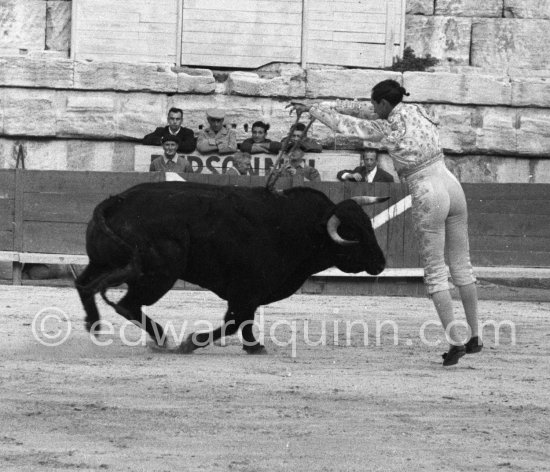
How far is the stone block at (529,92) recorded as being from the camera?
13586mm

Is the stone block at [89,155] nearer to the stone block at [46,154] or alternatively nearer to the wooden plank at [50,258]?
the stone block at [46,154]

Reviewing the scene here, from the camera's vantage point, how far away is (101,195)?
11.4 metres

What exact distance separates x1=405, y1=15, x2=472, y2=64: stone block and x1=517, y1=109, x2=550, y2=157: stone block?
89 cm

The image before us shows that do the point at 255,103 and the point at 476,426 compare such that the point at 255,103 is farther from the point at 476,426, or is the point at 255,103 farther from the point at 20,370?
the point at 476,426

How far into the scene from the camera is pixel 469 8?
13.8 m

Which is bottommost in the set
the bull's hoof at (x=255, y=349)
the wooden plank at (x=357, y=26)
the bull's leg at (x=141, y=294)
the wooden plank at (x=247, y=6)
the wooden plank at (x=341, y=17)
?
the bull's hoof at (x=255, y=349)

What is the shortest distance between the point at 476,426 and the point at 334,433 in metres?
0.58

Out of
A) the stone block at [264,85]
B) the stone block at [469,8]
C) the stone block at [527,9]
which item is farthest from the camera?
the stone block at [527,9]

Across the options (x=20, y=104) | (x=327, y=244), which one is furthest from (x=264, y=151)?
(x=327, y=244)

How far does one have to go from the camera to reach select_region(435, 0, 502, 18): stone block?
13719 mm

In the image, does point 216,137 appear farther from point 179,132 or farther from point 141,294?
point 141,294

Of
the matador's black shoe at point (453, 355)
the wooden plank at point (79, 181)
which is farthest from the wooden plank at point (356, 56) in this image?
the matador's black shoe at point (453, 355)

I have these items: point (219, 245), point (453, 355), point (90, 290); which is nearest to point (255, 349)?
point (219, 245)

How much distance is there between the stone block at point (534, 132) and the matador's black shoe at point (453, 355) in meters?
7.33
